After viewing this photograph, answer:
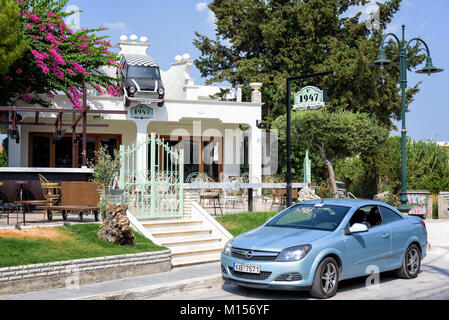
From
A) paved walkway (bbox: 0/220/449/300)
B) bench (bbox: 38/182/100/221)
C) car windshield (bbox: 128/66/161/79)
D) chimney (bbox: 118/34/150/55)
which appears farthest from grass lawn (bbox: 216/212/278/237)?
chimney (bbox: 118/34/150/55)

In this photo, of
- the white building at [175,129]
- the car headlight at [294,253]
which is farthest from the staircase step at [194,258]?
the white building at [175,129]

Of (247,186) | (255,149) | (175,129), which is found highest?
(175,129)

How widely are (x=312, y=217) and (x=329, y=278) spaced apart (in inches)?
55.1

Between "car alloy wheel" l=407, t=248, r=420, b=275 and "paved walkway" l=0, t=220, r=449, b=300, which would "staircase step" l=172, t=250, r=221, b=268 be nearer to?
"paved walkway" l=0, t=220, r=449, b=300

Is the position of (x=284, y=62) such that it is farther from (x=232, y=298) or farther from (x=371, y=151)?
(x=232, y=298)

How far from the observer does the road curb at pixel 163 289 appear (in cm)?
809

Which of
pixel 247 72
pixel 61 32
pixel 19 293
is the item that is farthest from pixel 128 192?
pixel 247 72

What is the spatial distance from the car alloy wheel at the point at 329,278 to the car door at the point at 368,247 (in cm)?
38

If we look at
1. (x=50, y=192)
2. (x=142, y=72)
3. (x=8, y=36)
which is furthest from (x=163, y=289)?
(x=142, y=72)

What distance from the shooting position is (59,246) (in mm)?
9742

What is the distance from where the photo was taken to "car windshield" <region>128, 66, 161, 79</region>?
23062 mm

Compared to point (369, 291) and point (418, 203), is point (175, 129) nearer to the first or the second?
point (418, 203)

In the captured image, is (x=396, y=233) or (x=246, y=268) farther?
(x=396, y=233)
